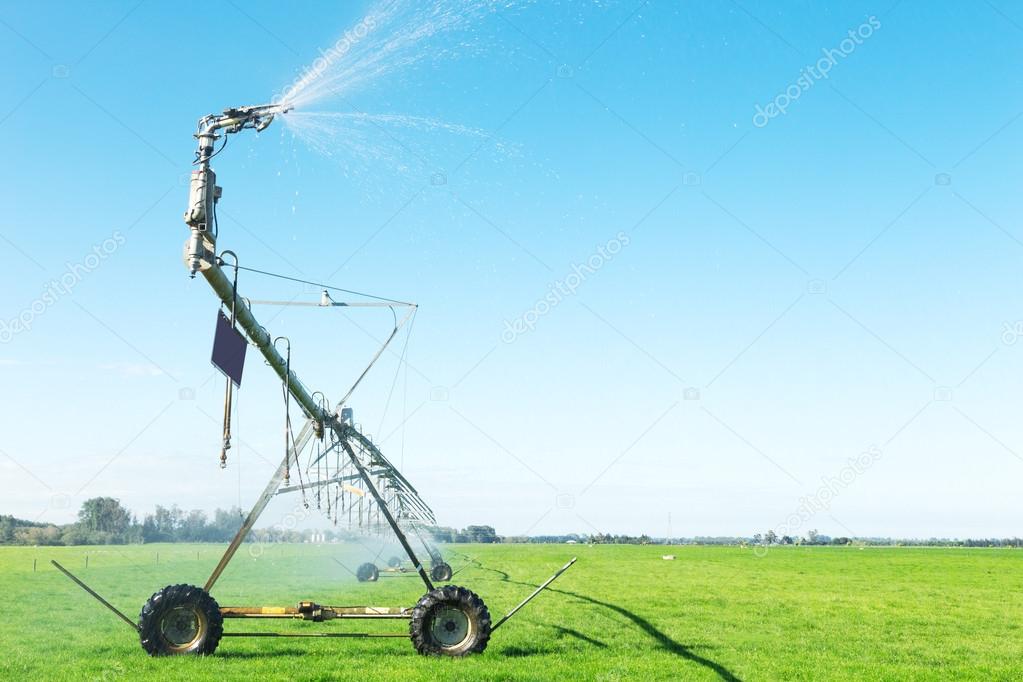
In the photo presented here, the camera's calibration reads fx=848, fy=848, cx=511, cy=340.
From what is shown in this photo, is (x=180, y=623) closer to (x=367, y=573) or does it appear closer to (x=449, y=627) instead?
(x=449, y=627)

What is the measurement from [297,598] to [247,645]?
9926mm

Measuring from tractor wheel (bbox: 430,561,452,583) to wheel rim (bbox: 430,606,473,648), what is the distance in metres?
17.4

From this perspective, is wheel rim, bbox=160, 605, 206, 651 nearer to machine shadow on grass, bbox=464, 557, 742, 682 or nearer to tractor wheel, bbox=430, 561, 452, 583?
machine shadow on grass, bbox=464, 557, 742, 682

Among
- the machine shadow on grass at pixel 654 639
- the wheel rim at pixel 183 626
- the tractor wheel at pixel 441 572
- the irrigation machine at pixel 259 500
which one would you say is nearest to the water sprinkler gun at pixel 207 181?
the irrigation machine at pixel 259 500

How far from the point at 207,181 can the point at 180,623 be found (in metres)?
8.58

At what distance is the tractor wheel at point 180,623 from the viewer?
15477 millimetres

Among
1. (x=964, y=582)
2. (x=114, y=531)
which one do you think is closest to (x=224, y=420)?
(x=964, y=582)

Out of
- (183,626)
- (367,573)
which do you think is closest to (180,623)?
(183,626)

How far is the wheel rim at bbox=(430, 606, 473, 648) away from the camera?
1641cm

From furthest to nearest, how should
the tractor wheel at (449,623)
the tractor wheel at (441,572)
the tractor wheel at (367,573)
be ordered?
the tractor wheel at (367,573) < the tractor wheel at (441,572) < the tractor wheel at (449,623)

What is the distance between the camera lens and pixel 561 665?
52.1ft

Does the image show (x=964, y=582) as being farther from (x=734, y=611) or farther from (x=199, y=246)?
(x=199, y=246)

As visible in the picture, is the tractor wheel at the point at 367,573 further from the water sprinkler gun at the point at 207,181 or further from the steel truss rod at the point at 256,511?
the water sprinkler gun at the point at 207,181

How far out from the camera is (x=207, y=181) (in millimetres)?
12086
